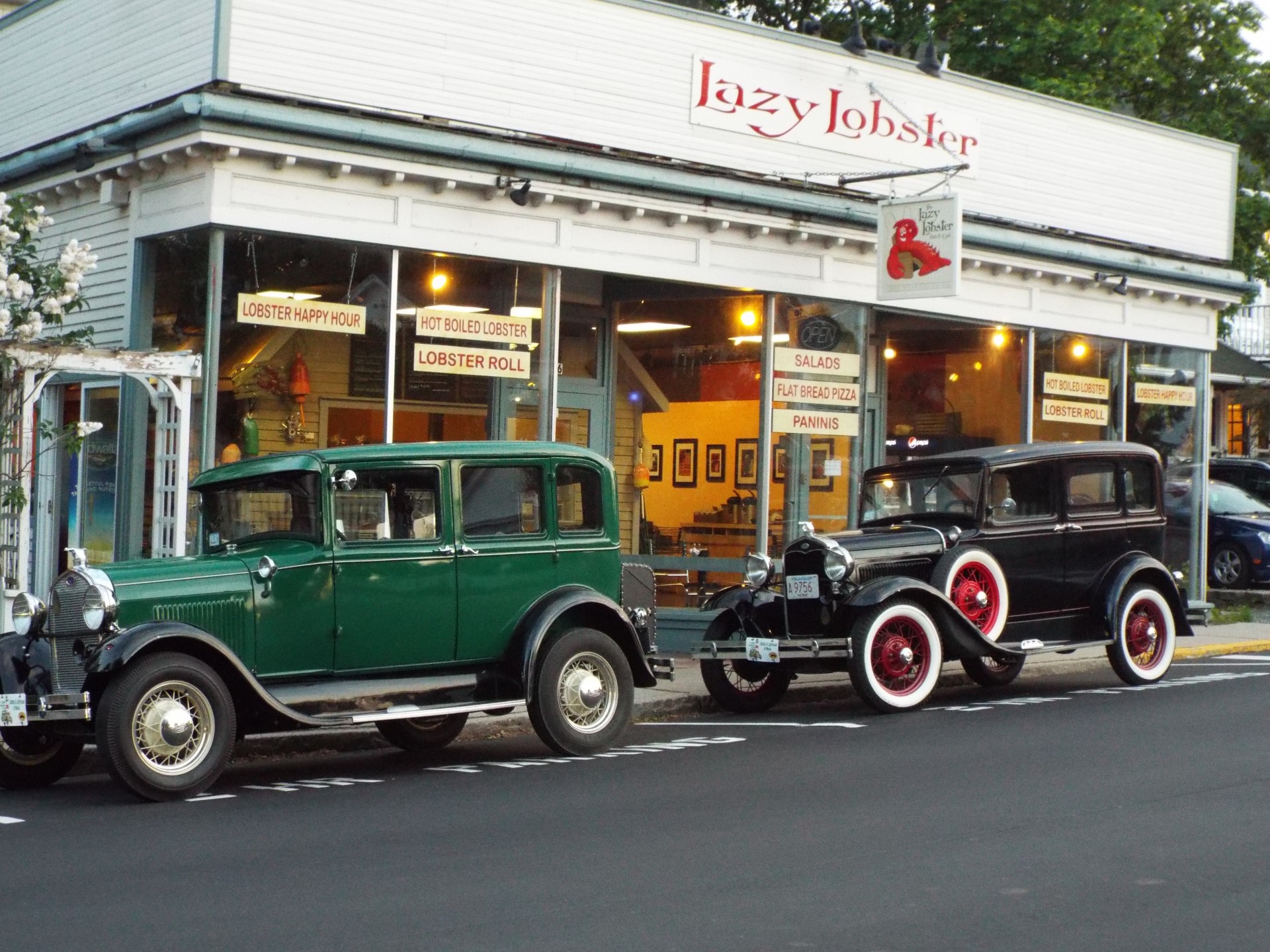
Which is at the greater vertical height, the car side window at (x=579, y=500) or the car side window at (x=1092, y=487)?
the car side window at (x=1092, y=487)

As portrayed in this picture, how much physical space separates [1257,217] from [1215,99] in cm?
221

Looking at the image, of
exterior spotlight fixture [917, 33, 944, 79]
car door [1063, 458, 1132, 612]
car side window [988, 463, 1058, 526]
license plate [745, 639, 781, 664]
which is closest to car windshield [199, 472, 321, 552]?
license plate [745, 639, 781, 664]

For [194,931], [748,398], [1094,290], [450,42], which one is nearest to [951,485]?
[748,398]

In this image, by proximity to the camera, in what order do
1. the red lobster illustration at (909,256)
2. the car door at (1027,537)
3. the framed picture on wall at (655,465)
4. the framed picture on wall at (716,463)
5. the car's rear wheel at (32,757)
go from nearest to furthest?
the car's rear wheel at (32,757) → the car door at (1027,537) → the red lobster illustration at (909,256) → the framed picture on wall at (716,463) → the framed picture on wall at (655,465)

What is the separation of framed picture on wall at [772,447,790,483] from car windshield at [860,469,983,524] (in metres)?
2.88

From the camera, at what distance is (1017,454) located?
13078 mm

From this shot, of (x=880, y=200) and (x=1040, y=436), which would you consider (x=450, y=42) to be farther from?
(x=1040, y=436)

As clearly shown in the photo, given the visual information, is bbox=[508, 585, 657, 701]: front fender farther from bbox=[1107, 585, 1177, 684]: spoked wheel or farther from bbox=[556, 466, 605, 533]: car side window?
bbox=[1107, 585, 1177, 684]: spoked wheel

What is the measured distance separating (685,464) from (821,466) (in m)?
1.46

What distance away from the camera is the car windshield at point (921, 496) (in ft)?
42.4

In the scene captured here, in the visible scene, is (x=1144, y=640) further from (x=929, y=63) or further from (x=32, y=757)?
(x=32, y=757)

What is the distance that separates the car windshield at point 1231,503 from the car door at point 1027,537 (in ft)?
41.2

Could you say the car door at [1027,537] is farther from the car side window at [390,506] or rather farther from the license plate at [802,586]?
the car side window at [390,506]

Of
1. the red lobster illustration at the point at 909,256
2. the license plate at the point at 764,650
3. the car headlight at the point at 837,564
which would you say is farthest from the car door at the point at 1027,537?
the red lobster illustration at the point at 909,256
